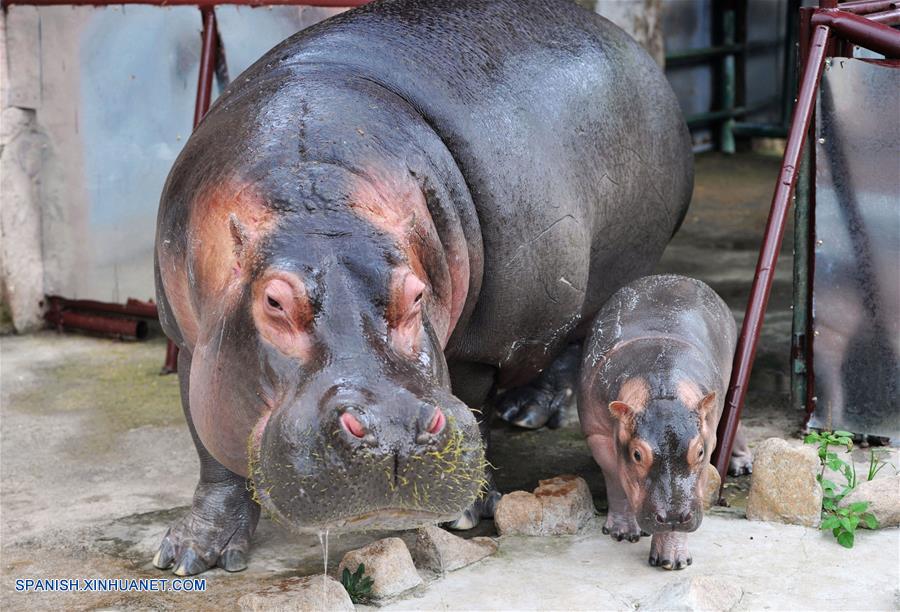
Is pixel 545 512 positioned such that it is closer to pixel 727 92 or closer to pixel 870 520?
pixel 870 520

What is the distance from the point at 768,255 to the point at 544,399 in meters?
1.25

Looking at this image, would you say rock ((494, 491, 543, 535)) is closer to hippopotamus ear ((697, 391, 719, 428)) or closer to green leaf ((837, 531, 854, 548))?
hippopotamus ear ((697, 391, 719, 428))

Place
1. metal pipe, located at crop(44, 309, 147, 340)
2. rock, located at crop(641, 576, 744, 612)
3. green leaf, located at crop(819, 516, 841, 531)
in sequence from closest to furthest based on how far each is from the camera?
rock, located at crop(641, 576, 744, 612) → green leaf, located at crop(819, 516, 841, 531) → metal pipe, located at crop(44, 309, 147, 340)

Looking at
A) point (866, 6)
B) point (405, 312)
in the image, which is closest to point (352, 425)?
point (405, 312)

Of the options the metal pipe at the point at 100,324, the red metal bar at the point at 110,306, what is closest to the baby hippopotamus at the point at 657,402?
the red metal bar at the point at 110,306

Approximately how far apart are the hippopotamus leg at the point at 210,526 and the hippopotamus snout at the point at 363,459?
1.02 metres

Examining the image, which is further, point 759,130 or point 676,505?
point 759,130

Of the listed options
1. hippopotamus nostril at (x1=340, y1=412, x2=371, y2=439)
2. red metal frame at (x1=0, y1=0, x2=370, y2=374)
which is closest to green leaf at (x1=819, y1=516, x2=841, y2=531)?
hippopotamus nostril at (x1=340, y1=412, x2=371, y2=439)

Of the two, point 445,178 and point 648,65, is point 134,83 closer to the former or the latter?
point 648,65

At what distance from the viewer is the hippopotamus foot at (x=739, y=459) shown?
464 cm

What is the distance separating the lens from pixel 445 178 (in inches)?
149

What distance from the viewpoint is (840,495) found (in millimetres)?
4238

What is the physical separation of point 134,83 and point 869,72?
3.40 m

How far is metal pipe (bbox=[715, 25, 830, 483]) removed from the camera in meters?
4.39
